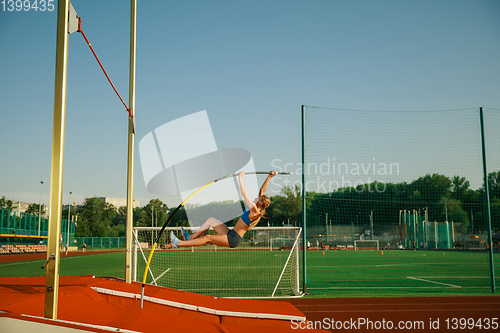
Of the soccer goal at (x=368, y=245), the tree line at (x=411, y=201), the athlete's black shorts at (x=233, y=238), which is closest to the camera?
the athlete's black shorts at (x=233, y=238)

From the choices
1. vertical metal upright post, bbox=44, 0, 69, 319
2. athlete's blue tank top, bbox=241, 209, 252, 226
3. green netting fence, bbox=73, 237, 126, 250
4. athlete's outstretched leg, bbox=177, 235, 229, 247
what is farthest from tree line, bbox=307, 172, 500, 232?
green netting fence, bbox=73, 237, 126, 250

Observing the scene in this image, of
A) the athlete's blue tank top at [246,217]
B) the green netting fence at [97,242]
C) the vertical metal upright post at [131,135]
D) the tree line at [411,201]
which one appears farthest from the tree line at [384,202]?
the green netting fence at [97,242]

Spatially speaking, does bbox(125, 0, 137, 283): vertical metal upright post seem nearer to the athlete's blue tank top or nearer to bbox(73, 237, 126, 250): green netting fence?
the athlete's blue tank top

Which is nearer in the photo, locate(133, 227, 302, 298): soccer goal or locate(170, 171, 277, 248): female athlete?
locate(170, 171, 277, 248): female athlete

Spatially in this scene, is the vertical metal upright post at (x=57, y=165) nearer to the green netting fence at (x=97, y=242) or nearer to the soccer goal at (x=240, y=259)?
the soccer goal at (x=240, y=259)

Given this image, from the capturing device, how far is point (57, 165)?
2.73 metres

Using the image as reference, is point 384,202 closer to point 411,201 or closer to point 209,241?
point 411,201

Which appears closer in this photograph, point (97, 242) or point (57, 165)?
point (57, 165)

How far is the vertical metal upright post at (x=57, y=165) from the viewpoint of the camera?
2.65 metres

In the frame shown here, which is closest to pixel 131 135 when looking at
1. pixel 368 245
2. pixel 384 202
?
pixel 384 202

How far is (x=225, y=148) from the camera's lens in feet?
13.4

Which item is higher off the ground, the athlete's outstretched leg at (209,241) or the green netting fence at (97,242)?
the athlete's outstretched leg at (209,241)

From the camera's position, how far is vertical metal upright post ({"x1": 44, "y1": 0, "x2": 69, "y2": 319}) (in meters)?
2.65

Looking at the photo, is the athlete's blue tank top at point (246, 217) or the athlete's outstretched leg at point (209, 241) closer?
the athlete's blue tank top at point (246, 217)
